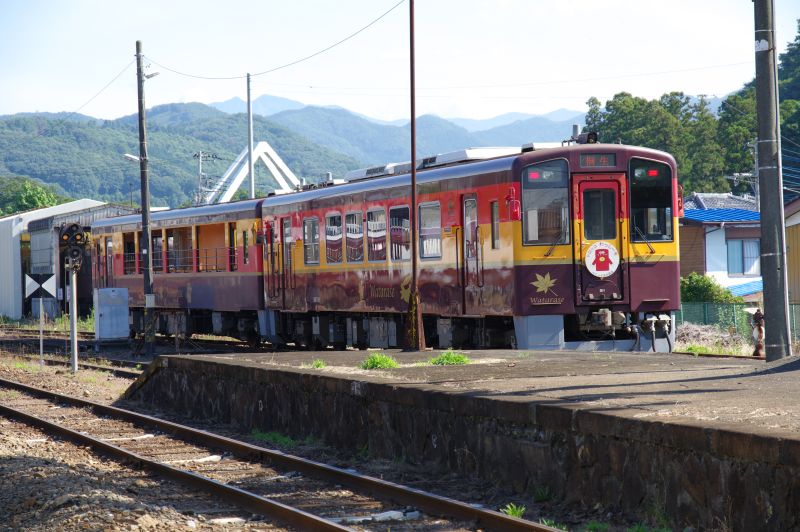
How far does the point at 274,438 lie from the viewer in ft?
41.8

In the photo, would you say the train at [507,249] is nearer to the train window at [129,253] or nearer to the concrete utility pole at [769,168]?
the concrete utility pole at [769,168]

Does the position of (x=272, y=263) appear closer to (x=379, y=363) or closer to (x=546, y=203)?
(x=546, y=203)

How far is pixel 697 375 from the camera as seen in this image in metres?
11.0

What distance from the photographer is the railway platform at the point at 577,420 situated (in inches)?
266

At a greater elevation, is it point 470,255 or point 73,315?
point 470,255

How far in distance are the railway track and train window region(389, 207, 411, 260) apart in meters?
6.03

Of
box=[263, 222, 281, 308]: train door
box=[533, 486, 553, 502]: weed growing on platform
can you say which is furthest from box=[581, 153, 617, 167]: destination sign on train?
box=[533, 486, 553, 502]: weed growing on platform

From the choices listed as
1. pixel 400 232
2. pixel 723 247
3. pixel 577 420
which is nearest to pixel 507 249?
pixel 400 232

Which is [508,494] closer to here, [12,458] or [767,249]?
[767,249]

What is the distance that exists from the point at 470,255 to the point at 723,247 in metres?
26.0

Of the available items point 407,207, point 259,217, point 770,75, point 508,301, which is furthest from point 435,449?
point 259,217

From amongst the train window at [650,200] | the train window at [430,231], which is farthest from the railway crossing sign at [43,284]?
the train window at [650,200]

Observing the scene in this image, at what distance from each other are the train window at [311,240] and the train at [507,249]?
42 mm

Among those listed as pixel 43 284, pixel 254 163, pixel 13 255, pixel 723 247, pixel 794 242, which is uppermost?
pixel 254 163
